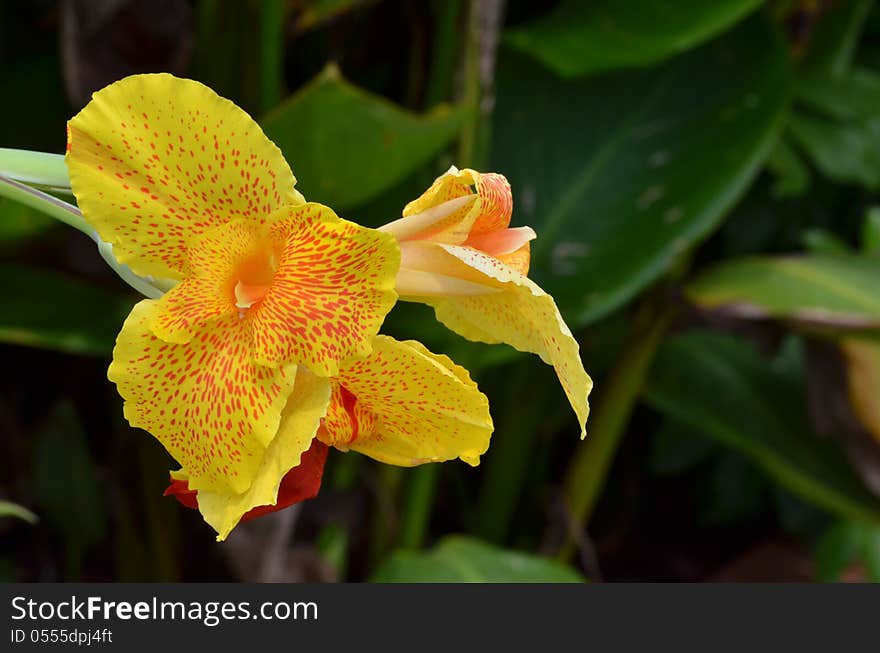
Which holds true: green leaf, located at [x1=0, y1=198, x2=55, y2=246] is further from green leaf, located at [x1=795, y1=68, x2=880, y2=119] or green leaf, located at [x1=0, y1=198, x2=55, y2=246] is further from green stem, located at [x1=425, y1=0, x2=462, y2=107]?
green leaf, located at [x1=795, y1=68, x2=880, y2=119]

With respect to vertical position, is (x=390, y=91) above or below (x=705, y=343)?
above

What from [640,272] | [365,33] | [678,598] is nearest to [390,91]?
[365,33]

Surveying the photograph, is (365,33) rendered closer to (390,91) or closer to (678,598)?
(390,91)

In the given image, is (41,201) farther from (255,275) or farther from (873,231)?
(873,231)

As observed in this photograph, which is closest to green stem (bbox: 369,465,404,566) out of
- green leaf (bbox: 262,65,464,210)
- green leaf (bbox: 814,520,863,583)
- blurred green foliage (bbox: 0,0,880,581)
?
blurred green foliage (bbox: 0,0,880,581)

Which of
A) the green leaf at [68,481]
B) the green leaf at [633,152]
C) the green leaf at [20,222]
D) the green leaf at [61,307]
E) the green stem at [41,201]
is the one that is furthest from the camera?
the green leaf at [68,481]

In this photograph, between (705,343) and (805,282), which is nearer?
(805,282)

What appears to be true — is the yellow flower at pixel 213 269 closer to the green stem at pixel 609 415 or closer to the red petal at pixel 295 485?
the red petal at pixel 295 485

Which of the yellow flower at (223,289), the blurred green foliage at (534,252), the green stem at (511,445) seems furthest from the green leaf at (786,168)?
the yellow flower at (223,289)
